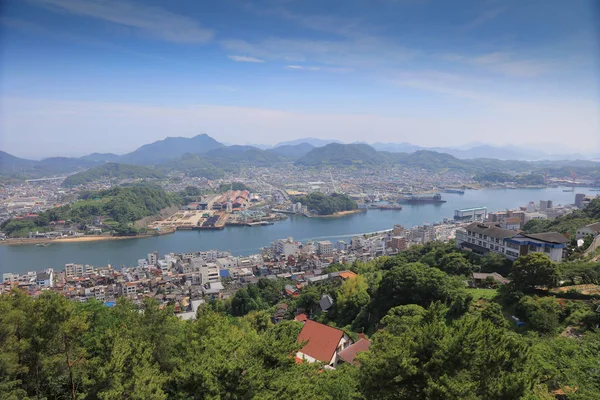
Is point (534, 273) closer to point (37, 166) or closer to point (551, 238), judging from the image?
point (551, 238)

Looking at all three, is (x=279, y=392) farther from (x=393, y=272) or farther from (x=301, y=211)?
(x=301, y=211)

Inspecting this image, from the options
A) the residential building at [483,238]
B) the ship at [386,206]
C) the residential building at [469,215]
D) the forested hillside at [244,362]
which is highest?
the forested hillside at [244,362]

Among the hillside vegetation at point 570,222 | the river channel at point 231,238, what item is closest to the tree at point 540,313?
the hillside vegetation at point 570,222

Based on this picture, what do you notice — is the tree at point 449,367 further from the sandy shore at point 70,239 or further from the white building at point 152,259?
the sandy shore at point 70,239

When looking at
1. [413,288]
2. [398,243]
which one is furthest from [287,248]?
[413,288]

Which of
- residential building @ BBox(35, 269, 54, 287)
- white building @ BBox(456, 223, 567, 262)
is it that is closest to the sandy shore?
residential building @ BBox(35, 269, 54, 287)

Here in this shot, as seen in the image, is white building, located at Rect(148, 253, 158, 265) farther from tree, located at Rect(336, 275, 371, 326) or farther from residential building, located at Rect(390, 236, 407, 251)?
tree, located at Rect(336, 275, 371, 326)

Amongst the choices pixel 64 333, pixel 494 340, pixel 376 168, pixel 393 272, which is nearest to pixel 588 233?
pixel 393 272

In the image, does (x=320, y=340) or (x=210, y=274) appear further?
(x=210, y=274)
